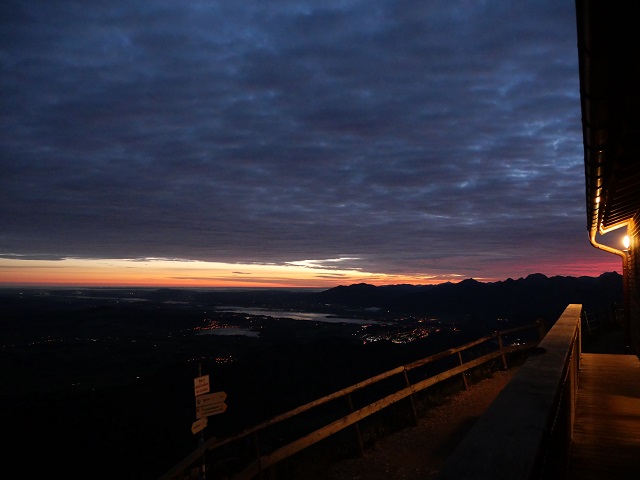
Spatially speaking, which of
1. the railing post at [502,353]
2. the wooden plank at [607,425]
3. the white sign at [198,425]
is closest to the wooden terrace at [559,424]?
the wooden plank at [607,425]

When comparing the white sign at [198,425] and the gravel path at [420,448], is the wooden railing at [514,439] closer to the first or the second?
the gravel path at [420,448]

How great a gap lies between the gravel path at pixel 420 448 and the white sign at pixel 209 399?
2.22 meters

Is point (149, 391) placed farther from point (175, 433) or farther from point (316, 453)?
point (316, 453)

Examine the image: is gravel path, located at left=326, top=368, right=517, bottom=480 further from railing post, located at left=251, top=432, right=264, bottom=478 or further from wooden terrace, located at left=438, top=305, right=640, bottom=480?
railing post, located at left=251, top=432, right=264, bottom=478

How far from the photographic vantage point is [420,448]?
730cm

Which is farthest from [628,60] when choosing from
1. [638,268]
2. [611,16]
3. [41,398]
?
[41,398]

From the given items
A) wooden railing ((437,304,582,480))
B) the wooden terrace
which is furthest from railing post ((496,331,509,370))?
wooden railing ((437,304,582,480))

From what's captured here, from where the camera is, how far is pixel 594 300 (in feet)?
559

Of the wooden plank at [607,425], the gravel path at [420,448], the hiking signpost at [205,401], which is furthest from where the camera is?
the gravel path at [420,448]

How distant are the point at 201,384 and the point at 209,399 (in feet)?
0.86

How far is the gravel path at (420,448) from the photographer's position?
6465mm

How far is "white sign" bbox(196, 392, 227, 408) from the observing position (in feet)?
19.6

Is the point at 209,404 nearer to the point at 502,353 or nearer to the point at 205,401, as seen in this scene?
the point at 205,401

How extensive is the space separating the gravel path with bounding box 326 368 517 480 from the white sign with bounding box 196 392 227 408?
2224 mm
